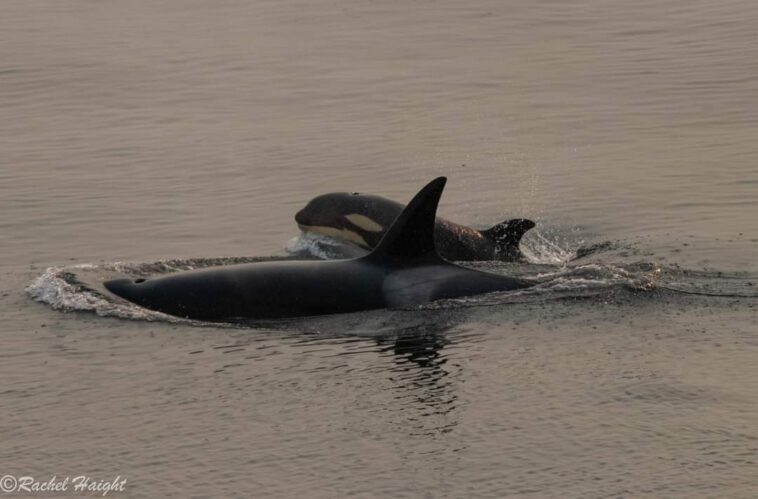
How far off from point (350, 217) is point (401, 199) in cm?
226

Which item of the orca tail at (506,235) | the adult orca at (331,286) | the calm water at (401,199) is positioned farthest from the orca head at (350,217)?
the adult orca at (331,286)

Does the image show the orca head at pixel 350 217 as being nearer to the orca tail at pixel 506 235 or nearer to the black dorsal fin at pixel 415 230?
the orca tail at pixel 506 235

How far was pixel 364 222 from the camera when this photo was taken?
18312mm

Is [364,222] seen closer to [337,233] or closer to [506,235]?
[337,233]

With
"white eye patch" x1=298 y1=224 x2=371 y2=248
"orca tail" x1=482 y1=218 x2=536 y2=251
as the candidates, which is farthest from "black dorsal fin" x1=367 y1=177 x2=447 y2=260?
"white eye patch" x1=298 y1=224 x2=371 y2=248

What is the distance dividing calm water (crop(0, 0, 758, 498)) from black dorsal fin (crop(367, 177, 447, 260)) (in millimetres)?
553

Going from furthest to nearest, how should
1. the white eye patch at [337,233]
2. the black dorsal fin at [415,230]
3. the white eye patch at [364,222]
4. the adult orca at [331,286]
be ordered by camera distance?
the white eye patch at [337,233]
the white eye patch at [364,222]
the adult orca at [331,286]
the black dorsal fin at [415,230]

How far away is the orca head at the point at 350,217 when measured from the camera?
59.7 ft

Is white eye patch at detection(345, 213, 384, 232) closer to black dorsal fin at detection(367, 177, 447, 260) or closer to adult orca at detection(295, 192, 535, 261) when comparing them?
adult orca at detection(295, 192, 535, 261)

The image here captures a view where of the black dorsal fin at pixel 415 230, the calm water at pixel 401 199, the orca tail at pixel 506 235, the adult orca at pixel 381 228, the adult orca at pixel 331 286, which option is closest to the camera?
the calm water at pixel 401 199

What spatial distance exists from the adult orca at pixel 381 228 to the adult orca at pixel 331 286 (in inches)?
103

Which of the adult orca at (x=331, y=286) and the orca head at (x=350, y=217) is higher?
the orca head at (x=350, y=217)

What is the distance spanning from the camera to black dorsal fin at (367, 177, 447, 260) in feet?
45.3

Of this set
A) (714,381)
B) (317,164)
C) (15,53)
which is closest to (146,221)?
(317,164)
